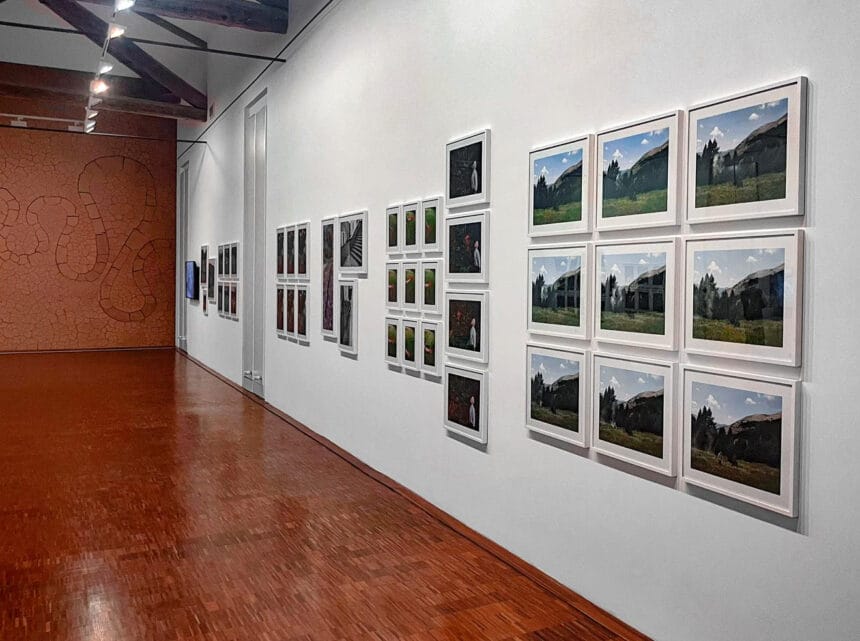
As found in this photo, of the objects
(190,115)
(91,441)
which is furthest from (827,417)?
(190,115)

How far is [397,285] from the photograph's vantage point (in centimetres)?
722

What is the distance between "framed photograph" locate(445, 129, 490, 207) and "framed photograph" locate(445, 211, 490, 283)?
5.5 inches

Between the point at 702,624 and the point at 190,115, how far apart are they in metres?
15.4

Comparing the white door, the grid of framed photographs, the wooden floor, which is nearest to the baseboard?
the wooden floor

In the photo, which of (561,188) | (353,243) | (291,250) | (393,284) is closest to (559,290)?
(561,188)

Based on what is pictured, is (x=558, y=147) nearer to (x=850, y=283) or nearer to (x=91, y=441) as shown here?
(x=850, y=283)

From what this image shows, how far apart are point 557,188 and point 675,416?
1.64 meters

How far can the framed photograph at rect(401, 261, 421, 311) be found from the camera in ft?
22.4

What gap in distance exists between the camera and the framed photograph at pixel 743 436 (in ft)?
11.1

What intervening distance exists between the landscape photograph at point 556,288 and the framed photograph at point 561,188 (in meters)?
0.17

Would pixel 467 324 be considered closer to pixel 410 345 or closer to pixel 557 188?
pixel 410 345

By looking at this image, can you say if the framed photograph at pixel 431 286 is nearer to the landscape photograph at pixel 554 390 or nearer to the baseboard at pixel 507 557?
the landscape photograph at pixel 554 390

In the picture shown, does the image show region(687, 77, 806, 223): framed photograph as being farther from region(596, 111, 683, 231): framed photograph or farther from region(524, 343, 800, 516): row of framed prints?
region(524, 343, 800, 516): row of framed prints

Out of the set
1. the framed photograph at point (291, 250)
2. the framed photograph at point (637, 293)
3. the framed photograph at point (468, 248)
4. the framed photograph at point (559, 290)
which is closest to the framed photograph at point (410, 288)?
the framed photograph at point (468, 248)
